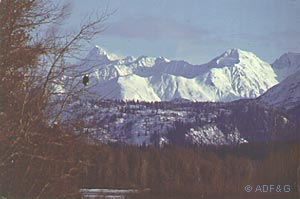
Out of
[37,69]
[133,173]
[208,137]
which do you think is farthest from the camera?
[208,137]

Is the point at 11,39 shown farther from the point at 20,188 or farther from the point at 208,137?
the point at 208,137

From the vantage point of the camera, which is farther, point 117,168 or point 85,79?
point 117,168

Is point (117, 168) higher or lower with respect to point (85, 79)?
higher

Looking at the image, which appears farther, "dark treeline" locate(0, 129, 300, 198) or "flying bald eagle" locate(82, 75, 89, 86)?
"flying bald eagle" locate(82, 75, 89, 86)

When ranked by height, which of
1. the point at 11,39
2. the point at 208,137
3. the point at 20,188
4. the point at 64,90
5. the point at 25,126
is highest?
the point at 208,137

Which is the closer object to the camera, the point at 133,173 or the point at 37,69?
the point at 37,69

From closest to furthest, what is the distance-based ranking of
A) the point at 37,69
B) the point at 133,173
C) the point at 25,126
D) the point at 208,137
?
the point at 25,126 → the point at 37,69 → the point at 133,173 → the point at 208,137

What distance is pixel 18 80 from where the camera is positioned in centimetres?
558

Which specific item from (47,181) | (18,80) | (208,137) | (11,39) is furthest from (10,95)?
(208,137)

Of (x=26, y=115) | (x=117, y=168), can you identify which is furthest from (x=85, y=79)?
(x=117, y=168)

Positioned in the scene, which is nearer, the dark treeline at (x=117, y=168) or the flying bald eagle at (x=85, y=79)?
the dark treeline at (x=117, y=168)

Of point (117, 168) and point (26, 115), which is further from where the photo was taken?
point (117, 168)

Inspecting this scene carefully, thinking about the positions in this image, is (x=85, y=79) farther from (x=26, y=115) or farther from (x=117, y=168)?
(x=117, y=168)

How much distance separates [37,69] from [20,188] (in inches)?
47.0
